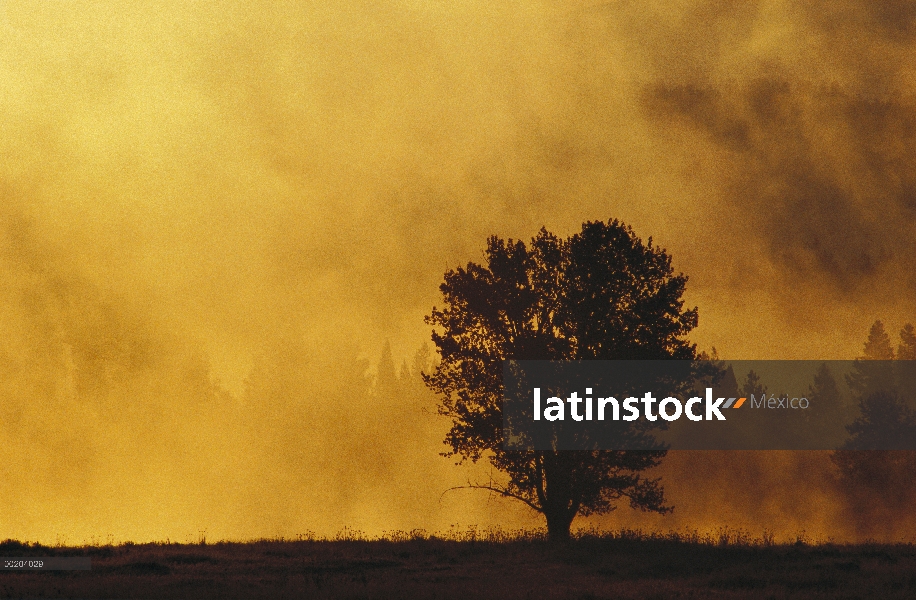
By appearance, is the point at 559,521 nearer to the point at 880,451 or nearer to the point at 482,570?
the point at 482,570

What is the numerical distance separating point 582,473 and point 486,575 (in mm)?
10569

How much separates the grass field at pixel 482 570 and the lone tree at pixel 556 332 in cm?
257

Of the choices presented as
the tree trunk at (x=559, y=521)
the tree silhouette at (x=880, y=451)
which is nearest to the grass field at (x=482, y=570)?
the tree trunk at (x=559, y=521)

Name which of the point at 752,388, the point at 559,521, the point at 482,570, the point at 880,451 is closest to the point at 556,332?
the point at 559,521

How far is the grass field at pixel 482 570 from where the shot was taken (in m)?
24.9

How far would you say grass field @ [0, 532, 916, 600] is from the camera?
2488cm

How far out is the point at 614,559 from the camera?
30484 millimetres

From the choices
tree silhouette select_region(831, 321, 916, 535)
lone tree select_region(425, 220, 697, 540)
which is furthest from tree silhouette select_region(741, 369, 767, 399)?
lone tree select_region(425, 220, 697, 540)

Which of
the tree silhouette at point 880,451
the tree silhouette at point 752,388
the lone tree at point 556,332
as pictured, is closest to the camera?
the lone tree at point 556,332

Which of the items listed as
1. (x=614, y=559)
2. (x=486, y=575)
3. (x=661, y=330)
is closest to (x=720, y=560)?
(x=614, y=559)

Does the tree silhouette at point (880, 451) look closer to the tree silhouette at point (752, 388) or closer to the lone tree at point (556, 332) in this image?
the tree silhouette at point (752, 388)

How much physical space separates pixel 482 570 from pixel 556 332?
12.9m

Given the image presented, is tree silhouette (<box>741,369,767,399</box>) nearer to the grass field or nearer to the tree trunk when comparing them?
the tree trunk

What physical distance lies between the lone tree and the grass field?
8.44ft
